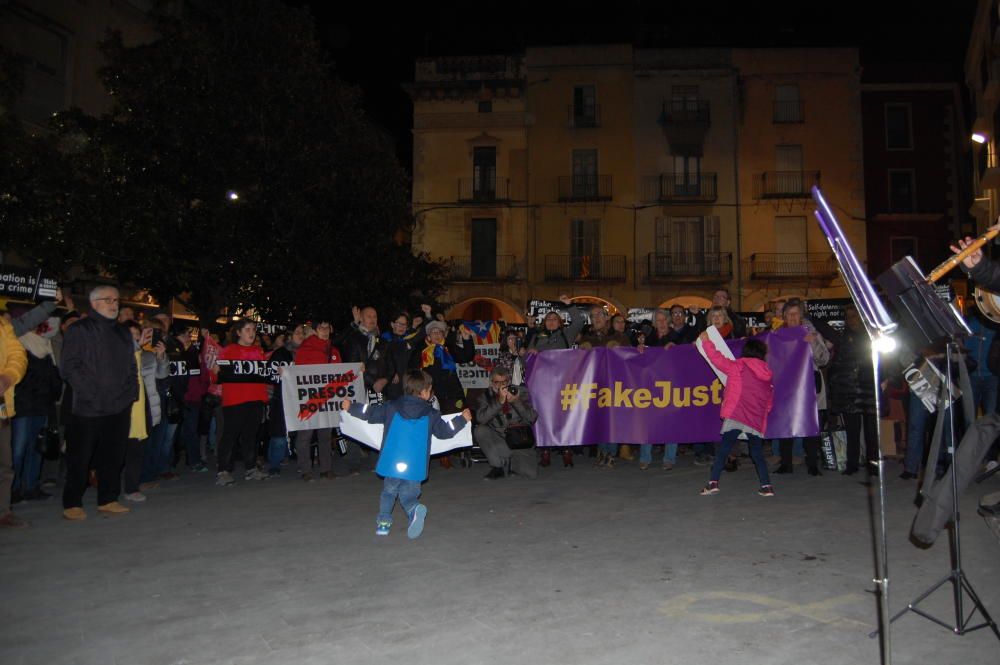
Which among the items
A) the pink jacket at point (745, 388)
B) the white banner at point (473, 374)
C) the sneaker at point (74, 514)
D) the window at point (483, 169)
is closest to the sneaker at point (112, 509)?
the sneaker at point (74, 514)

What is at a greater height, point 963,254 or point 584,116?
point 584,116

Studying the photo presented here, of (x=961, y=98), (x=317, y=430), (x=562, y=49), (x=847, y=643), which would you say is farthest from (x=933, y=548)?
(x=961, y=98)

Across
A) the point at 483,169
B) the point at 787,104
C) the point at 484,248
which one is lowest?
the point at 484,248

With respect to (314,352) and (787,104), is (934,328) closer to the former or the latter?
(314,352)

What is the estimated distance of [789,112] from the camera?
35.5 m

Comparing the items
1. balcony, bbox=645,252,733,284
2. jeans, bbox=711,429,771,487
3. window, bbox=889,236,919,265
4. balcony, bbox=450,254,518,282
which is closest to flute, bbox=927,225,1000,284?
jeans, bbox=711,429,771,487

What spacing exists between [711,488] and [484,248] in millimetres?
28329

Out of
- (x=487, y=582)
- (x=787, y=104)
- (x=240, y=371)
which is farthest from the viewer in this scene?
(x=787, y=104)

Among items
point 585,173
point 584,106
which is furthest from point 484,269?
point 584,106

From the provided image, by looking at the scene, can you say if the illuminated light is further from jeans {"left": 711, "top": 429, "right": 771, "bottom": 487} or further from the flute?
jeans {"left": 711, "top": 429, "right": 771, "bottom": 487}

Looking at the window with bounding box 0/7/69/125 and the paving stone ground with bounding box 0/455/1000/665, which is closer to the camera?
the paving stone ground with bounding box 0/455/1000/665

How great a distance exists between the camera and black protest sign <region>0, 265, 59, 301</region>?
7.77m

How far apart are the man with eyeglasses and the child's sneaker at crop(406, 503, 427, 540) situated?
3.25m

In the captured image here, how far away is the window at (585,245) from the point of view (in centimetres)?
3534
